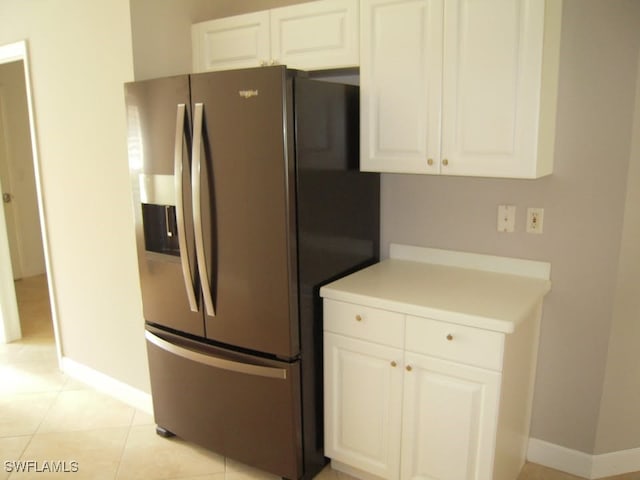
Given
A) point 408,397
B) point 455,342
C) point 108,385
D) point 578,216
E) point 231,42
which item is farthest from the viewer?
point 108,385

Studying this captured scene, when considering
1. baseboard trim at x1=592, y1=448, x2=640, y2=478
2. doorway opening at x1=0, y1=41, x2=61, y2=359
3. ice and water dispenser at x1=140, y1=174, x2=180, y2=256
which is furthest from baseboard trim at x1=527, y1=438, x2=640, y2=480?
doorway opening at x1=0, y1=41, x2=61, y2=359

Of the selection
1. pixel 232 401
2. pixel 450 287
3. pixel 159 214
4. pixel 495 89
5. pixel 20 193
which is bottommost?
pixel 232 401

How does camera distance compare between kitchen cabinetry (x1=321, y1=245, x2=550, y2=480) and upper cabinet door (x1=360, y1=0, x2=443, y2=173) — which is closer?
kitchen cabinetry (x1=321, y1=245, x2=550, y2=480)

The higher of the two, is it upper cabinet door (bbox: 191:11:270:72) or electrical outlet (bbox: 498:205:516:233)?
upper cabinet door (bbox: 191:11:270:72)

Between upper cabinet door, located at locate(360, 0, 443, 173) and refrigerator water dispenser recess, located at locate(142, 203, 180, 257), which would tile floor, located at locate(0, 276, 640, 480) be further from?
upper cabinet door, located at locate(360, 0, 443, 173)

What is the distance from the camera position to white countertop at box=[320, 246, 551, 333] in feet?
6.20

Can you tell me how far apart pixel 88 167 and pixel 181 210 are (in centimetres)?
98

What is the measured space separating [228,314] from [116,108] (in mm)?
1244

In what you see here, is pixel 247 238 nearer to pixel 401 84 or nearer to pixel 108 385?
pixel 401 84

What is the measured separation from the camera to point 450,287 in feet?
7.16

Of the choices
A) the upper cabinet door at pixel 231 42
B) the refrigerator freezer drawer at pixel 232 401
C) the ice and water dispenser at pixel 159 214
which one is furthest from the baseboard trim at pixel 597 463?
the upper cabinet door at pixel 231 42

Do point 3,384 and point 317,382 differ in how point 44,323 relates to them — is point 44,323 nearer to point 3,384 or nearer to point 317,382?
point 3,384

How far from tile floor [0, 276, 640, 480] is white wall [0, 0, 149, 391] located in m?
0.22

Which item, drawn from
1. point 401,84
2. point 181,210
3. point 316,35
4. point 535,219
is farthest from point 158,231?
point 535,219
